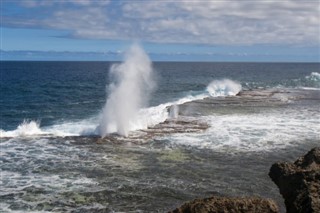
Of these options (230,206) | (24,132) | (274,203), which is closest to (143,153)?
(24,132)

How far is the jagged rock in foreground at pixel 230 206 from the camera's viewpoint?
10.4 m

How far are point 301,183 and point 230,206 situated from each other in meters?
2.00

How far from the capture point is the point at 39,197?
19.6 meters

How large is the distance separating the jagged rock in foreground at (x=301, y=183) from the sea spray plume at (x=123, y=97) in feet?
65.9

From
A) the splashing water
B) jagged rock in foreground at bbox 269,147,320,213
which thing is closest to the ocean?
jagged rock in foreground at bbox 269,147,320,213

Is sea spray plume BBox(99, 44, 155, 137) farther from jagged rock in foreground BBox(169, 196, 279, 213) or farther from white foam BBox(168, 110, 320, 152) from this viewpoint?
jagged rock in foreground BBox(169, 196, 279, 213)

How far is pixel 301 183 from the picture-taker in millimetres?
11203

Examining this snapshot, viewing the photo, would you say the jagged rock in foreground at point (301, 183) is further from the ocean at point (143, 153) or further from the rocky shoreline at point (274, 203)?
the ocean at point (143, 153)

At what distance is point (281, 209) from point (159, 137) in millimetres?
14728

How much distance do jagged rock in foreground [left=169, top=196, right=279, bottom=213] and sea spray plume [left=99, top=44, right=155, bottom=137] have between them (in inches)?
863

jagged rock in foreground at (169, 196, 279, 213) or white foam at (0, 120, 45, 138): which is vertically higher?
white foam at (0, 120, 45, 138)

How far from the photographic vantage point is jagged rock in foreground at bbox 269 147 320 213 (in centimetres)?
1039

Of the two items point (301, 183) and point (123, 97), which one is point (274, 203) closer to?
point (301, 183)

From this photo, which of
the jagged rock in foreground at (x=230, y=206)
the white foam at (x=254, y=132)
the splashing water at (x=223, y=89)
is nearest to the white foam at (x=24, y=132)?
the white foam at (x=254, y=132)
